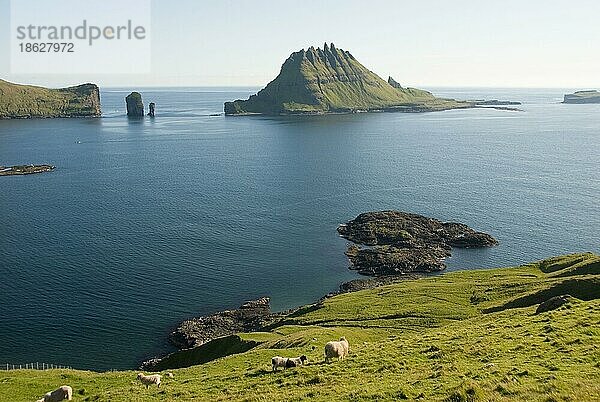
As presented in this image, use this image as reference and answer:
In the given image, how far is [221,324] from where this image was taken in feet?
261

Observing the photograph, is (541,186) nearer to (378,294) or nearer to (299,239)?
(299,239)

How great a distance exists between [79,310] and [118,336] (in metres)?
11.1

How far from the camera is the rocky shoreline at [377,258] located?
7745 centimetres

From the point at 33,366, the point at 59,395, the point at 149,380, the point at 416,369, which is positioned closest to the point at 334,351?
the point at 416,369

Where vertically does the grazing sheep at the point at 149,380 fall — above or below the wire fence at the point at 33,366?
above

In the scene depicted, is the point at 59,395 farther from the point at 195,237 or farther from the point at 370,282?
the point at 195,237

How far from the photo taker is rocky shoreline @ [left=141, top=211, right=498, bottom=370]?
77.4 metres

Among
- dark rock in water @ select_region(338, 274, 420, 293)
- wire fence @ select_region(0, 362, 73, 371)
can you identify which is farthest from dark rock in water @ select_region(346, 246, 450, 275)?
wire fence @ select_region(0, 362, 73, 371)

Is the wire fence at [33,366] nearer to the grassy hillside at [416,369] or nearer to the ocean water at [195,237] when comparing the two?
the ocean water at [195,237]

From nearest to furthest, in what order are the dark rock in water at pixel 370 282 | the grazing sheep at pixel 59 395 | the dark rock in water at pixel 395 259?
the grazing sheep at pixel 59 395
the dark rock in water at pixel 370 282
the dark rock in water at pixel 395 259

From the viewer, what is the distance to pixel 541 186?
170 m

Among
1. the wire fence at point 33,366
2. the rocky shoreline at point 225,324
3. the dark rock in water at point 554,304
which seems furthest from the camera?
the rocky shoreline at point 225,324

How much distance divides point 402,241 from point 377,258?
12.9 meters

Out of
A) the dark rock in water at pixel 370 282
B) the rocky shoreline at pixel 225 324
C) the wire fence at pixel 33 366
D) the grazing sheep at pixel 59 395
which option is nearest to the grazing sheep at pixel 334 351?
the grazing sheep at pixel 59 395
